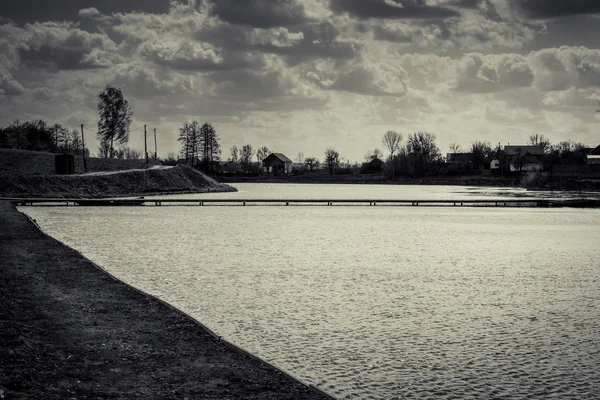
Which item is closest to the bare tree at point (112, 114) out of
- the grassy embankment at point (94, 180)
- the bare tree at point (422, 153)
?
the grassy embankment at point (94, 180)

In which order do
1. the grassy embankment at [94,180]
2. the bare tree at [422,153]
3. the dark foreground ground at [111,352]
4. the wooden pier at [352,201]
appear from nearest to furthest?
the dark foreground ground at [111,352], the wooden pier at [352,201], the grassy embankment at [94,180], the bare tree at [422,153]

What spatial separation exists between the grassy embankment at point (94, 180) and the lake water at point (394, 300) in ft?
130

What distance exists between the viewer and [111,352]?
9430 millimetres

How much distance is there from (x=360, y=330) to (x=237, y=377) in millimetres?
3369

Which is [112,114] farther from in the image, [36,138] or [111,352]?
[111,352]

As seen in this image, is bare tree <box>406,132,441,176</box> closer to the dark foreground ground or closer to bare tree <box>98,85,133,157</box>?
bare tree <box>98,85,133,157</box>

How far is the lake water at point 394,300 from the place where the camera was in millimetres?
9008

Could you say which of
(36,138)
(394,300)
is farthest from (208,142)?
(394,300)

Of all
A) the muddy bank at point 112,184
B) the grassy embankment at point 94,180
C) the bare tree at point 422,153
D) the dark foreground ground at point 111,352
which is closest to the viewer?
the dark foreground ground at point 111,352

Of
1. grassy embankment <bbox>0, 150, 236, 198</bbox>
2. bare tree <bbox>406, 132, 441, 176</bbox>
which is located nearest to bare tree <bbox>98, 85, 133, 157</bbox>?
grassy embankment <bbox>0, 150, 236, 198</bbox>

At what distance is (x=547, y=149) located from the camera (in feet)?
582

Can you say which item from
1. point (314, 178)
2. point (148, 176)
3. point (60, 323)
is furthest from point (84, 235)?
point (314, 178)

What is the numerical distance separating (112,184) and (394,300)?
66451mm

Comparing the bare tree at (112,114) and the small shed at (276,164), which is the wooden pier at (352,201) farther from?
the small shed at (276,164)
